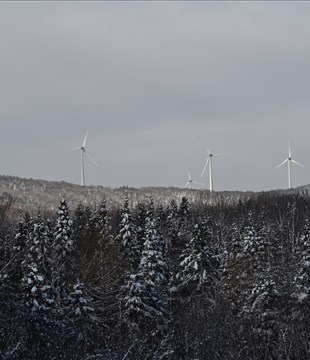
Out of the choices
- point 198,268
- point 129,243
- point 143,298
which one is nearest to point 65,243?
point 129,243

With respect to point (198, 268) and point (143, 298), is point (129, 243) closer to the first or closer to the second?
point (198, 268)

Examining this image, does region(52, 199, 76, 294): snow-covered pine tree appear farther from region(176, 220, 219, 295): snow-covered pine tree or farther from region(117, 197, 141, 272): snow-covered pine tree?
region(176, 220, 219, 295): snow-covered pine tree

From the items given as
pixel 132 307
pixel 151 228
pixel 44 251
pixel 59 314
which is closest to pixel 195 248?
pixel 151 228

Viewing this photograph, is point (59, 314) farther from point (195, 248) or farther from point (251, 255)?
point (251, 255)

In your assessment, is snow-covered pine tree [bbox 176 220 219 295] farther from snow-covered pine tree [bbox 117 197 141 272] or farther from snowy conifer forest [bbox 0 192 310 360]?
snow-covered pine tree [bbox 117 197 141 272]

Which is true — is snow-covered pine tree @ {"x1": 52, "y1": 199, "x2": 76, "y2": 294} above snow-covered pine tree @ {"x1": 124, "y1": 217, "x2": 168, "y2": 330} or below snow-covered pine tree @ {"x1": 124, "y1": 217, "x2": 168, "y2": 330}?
above

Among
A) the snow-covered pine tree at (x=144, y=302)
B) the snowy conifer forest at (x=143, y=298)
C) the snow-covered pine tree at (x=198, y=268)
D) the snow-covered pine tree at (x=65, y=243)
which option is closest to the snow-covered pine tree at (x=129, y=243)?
the snowy conifer forest at (x=143, y=298)

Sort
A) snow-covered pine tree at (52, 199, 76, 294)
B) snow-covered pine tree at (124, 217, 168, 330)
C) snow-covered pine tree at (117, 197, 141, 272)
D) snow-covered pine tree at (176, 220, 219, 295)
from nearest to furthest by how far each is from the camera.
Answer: snow-covered pine tree at (124, 217, 168, 330), snow-covered pine tree at (52, 199, 76, 294), snow-covered pine tree at (176, 220, 219, 295), snow-covered pine tree at (117, 197, 141, 272)

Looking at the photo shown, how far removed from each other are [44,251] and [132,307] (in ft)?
43.0

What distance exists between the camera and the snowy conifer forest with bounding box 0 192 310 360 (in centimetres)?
2416

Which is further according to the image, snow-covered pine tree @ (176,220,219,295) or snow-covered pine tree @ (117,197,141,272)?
snow-covered pine tree @ (117,197,141,272)

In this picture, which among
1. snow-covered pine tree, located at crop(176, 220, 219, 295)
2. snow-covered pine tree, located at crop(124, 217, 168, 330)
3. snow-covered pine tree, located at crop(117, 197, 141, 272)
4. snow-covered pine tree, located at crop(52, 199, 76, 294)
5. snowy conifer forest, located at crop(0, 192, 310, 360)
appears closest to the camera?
snowy conifer forest, located at crop(0, 192, 310, 360)

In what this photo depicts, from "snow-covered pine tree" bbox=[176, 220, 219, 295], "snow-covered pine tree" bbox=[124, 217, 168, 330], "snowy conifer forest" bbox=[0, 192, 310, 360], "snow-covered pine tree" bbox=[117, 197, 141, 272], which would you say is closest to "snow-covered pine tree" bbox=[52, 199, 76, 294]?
"snowy conifer forest" bbox=[0, 192, 310, 360]

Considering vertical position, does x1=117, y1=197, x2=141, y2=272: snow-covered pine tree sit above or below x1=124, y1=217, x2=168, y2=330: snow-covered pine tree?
above
